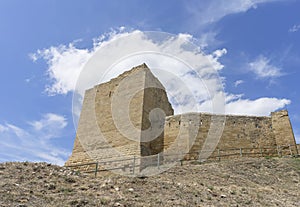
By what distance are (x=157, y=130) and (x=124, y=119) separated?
6.60 feet

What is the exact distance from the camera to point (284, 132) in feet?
50.3

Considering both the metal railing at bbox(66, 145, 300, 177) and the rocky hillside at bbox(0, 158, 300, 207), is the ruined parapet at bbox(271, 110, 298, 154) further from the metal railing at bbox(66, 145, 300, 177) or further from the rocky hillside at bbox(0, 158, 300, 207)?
the rocky hillside at bbox(0, 158, 300, 207)

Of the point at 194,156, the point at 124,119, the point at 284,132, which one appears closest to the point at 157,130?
the point at 124,119

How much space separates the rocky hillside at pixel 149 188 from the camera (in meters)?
6.61

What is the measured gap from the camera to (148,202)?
6.71m

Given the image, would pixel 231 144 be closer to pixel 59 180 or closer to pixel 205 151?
pixel 205 151

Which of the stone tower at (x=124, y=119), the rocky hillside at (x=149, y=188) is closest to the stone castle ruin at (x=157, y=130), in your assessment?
the stone tower at (x=124, y=119)

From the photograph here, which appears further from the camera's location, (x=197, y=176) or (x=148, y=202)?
(x=197, y=176)

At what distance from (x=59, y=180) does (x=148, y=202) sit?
301cm

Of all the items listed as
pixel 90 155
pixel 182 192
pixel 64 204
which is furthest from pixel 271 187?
pixel 90 155

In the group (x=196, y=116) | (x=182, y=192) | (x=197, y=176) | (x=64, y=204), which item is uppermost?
(x=196, y=116)

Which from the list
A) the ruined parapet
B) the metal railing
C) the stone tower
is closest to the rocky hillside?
the metal railing

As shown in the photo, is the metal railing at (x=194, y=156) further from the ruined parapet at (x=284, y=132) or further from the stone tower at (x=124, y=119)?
the stone tower at (x=124, y=119)

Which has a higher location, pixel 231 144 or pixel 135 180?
pixel 231 144
